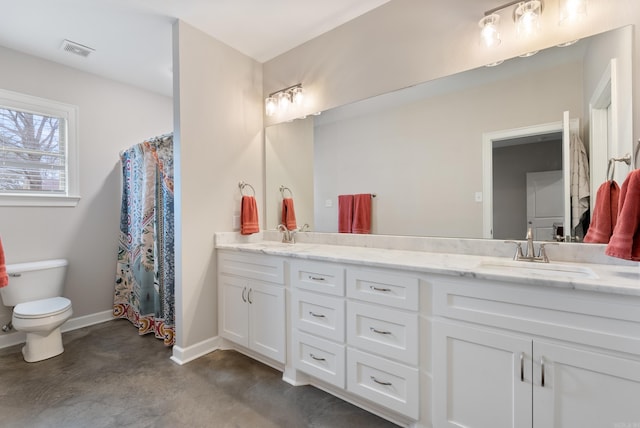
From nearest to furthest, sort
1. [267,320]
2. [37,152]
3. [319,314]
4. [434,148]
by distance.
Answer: [319,314] < [434,148] < [267,320] < [37,152]

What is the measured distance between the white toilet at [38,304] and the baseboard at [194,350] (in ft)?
3.01

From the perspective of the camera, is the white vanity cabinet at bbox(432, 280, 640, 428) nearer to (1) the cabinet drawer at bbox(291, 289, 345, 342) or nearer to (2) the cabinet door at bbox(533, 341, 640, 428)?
(2) the cabinet door at bbox(533, 341, 640, 428)

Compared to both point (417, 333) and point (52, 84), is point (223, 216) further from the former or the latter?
point (52, 84)

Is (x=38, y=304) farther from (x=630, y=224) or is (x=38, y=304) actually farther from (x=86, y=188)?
(x=630, y=224)

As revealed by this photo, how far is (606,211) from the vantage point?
1316 millimetres

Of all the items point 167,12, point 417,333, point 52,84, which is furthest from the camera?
point 52,84

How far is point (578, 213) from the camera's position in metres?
1.47

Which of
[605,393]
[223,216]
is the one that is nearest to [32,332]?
[223,216]

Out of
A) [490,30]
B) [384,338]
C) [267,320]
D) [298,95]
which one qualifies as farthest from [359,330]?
[298,95]

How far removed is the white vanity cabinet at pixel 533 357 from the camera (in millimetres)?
980

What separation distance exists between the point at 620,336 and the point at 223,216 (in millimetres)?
2354

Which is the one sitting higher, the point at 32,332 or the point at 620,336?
the point at 620,336

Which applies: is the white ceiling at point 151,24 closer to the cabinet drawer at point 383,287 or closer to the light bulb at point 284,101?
the light bulb at point 284,101

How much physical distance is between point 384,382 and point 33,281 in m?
2.81
